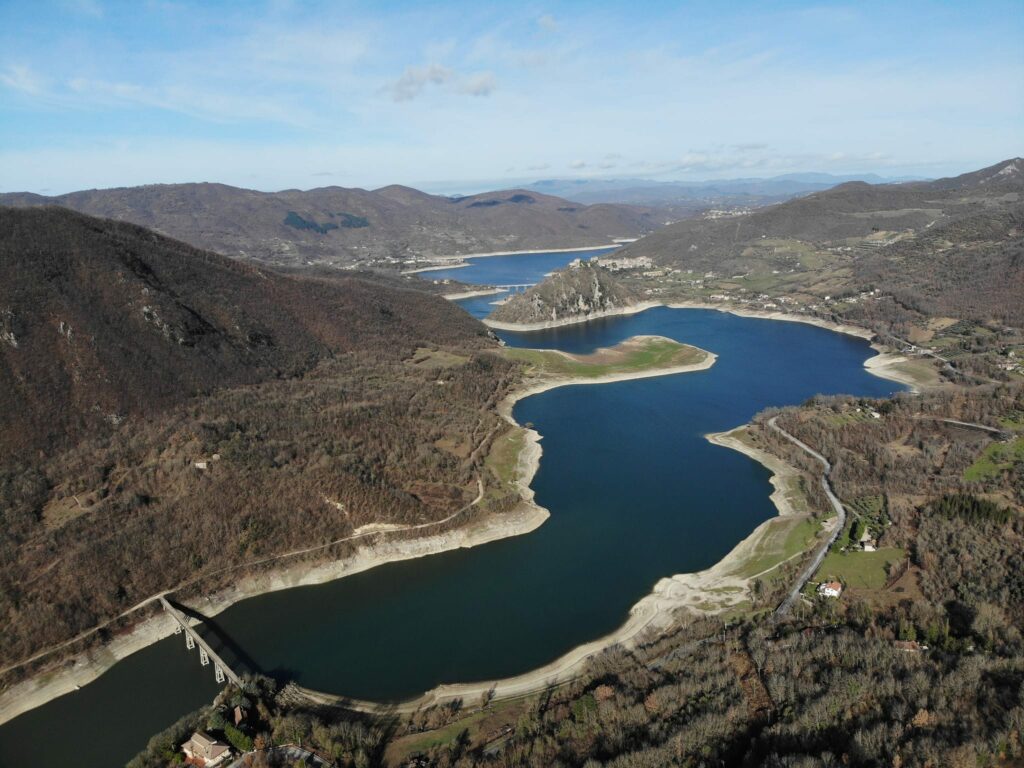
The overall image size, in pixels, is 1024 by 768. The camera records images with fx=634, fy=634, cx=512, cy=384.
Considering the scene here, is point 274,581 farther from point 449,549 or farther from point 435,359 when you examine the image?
point 435,359

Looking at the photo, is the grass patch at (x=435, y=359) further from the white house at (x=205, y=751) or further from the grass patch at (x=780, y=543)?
the white house at (x=205, y=751)

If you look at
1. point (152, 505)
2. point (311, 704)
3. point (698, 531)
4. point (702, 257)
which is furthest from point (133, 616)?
point (702, 257)

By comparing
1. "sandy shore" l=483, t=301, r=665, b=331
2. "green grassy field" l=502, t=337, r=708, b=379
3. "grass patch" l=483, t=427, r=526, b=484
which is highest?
"sandy shore" l=483, t=301, r=665, b=331

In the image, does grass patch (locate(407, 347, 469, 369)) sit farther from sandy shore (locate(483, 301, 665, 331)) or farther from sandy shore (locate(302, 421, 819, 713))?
sandy shore (locate(302, 421, 819, 713))

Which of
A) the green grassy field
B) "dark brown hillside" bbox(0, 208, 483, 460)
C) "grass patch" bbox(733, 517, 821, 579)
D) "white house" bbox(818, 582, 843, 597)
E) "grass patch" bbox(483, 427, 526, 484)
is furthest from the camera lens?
the green grassy field

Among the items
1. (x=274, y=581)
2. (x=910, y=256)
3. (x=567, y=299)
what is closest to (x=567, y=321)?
(x=567, y=299)

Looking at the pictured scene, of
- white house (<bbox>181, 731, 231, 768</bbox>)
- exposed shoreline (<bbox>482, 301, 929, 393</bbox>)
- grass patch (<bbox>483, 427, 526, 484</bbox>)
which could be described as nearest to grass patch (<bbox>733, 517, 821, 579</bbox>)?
grass patch (<bbox>483, 427, 526, 484</bbox>)

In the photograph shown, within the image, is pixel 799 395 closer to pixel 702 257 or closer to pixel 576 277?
pixel 576 277
